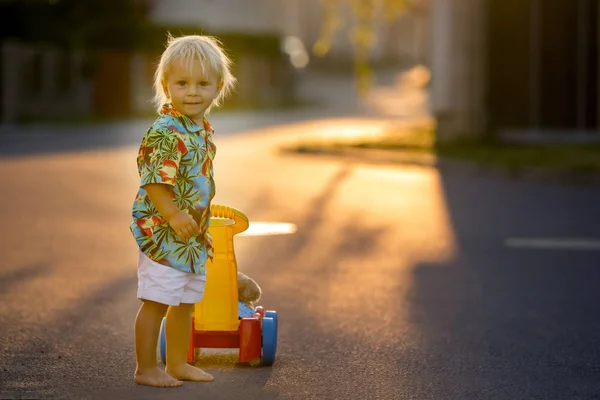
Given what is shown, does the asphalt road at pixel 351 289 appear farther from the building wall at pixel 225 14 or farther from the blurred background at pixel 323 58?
the building wall at pixel 225 14

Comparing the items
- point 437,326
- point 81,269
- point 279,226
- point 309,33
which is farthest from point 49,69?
point 309,33

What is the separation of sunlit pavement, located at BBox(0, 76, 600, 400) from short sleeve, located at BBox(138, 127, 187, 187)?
810 millimetres

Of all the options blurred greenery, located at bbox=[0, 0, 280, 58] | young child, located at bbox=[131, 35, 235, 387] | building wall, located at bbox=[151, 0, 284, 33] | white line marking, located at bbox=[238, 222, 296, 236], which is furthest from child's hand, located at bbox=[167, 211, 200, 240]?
building wall, located at bbox=[151, 0, 284, 33]

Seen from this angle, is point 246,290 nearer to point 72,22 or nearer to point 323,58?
point 72,22

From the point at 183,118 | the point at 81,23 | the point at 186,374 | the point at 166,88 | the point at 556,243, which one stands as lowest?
the point at 556,243

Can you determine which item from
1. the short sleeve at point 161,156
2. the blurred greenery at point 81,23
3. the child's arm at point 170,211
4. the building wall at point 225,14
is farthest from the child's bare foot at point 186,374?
the building wall at point 225,14

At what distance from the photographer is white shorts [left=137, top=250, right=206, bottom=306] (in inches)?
176

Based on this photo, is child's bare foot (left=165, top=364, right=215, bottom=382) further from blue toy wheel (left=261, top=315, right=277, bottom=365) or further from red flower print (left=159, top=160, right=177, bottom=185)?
red flower print (left=159, top=160, right=177, bottom=185)

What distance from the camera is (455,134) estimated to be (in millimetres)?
17703

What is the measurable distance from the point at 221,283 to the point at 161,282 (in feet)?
1.62

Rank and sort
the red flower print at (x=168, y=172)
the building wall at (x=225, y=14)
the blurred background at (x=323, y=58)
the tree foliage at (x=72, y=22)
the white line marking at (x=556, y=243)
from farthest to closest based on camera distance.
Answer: the building wall at (x=225, y=14) < the tree foliage at (x=72, y=22) < the blurred background at (x=323, y=58) < the white line marking at (x=556, y=243) < the red flower print at (x=168, y=172)

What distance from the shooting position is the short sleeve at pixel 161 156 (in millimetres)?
4391

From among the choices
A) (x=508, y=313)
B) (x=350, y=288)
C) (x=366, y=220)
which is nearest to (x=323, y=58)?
(x=366, y=220)

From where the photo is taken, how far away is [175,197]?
449 centimetres
